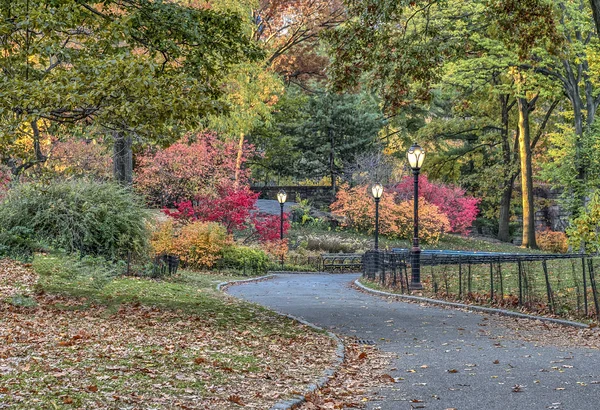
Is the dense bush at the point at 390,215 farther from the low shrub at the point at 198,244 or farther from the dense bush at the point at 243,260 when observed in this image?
the low shrub at the point at 198,244

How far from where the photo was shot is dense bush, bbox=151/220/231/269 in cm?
2620

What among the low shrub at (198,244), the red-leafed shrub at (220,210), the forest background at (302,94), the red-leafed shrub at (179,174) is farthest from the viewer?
the red-leafed shrub at (179,174)

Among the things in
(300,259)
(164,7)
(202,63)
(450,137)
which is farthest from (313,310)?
(450,137)

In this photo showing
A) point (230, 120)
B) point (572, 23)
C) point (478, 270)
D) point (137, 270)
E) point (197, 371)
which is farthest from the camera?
point (230, 120)

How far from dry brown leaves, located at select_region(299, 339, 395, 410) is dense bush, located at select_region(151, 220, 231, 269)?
52.8ft

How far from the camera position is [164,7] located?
45.3 feet

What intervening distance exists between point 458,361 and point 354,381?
6.29 feet

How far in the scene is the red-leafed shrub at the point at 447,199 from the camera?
45.2 metres

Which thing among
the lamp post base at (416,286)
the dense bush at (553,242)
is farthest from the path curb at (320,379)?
the dense bush at (553,242)

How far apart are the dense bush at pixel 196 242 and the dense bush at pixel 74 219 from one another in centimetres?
645

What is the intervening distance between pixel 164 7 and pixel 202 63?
1.30 m

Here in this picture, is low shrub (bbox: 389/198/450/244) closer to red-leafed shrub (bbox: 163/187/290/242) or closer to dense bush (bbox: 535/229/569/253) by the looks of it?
dense bush (bbox: 535/229/569/253)

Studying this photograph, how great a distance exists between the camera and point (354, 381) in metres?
8.53

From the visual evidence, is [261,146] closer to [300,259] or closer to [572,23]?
[300,259]
